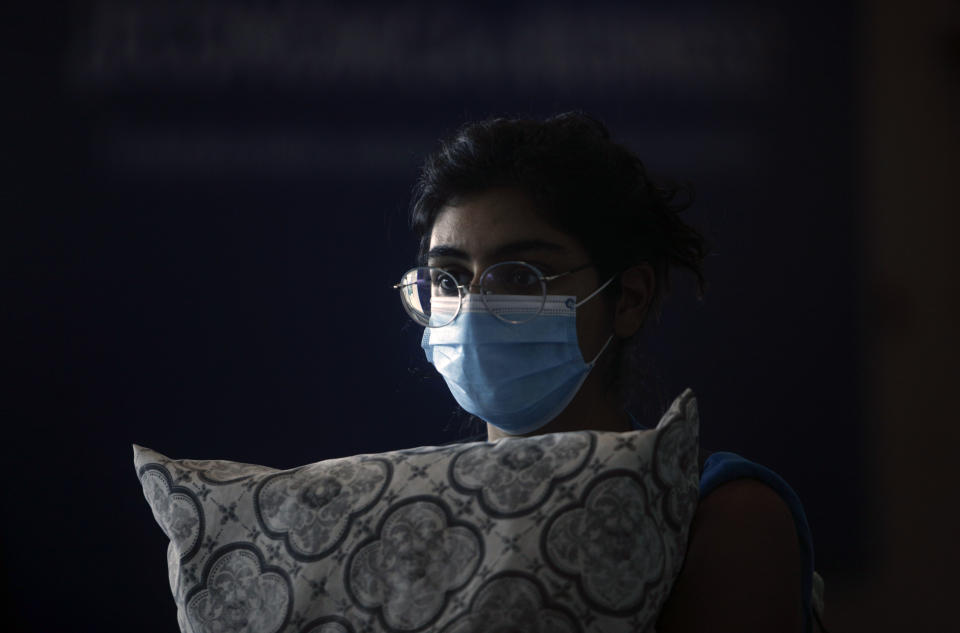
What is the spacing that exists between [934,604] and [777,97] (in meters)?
1.12

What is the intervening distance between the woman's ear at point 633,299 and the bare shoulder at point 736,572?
0.39 m

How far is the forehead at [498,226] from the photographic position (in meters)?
1.17

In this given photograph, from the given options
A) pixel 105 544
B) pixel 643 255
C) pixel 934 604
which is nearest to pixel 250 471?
pixel 643 255

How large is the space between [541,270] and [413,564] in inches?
21.3

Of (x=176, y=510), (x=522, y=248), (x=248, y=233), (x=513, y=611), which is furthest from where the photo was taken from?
(x=248, y=233)

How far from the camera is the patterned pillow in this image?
719 mm

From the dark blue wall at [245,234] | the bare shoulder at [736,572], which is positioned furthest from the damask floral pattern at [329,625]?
the dark blue wall at [245,234]

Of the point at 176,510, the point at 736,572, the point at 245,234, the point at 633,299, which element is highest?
the point at 245,234

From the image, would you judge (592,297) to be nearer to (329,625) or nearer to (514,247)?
(514,247)

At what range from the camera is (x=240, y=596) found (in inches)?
30.7

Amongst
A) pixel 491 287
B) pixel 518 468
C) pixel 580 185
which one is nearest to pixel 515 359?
pixel 491 287

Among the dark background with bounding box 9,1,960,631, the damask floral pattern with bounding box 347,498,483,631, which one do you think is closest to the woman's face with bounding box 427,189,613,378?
the damask floral pattern with bounding box 347,498,483,631

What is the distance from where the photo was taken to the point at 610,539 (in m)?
0.73

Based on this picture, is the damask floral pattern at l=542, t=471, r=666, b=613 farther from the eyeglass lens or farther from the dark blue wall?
the dark blue wall
